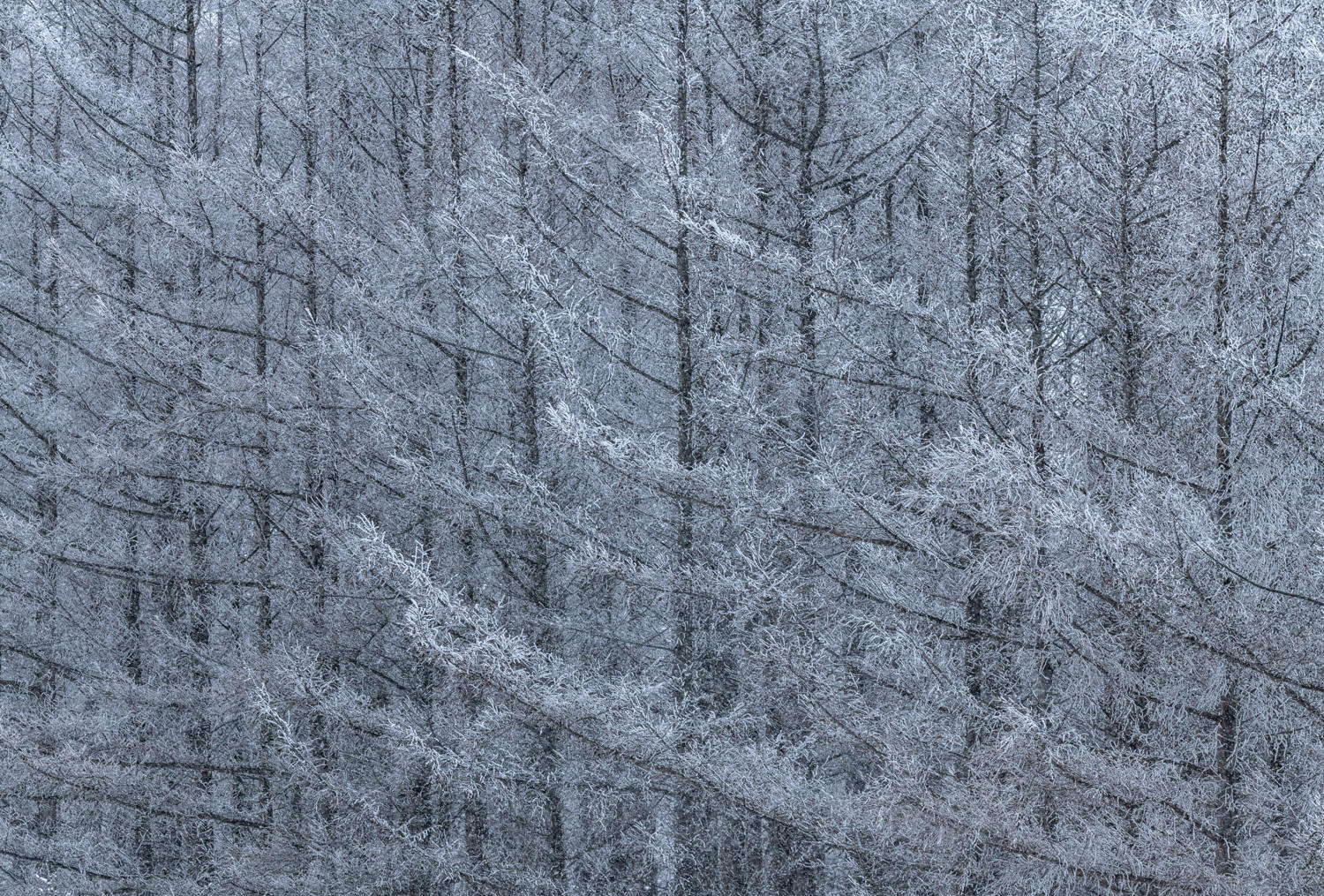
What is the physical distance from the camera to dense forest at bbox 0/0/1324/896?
6059 mm

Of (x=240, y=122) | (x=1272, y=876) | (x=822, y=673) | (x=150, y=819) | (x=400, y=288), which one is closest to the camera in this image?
(x=1272, y=876)

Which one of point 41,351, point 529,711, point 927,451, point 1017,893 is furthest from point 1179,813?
point 41,351

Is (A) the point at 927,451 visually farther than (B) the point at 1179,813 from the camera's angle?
Yes

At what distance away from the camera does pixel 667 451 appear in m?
8.18

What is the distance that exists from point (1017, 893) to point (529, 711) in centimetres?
285

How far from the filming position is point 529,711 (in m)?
7.62

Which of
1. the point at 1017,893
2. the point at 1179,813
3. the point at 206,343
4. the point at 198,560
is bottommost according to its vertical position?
A: the point at 1017,893

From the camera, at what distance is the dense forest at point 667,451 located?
19.9 feet

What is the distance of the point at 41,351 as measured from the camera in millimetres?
12305

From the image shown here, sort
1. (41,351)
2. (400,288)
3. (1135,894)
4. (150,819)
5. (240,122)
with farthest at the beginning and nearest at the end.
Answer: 1. (41,351)
2. (240,122)
3. (150,819)
4. (400,288)
5. (1135,894)

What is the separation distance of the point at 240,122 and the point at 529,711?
5.81 meters

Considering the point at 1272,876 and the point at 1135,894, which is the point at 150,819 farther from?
the point at 1272,876

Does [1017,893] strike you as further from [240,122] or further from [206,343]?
[240,122]

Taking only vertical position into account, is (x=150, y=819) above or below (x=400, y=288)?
below
